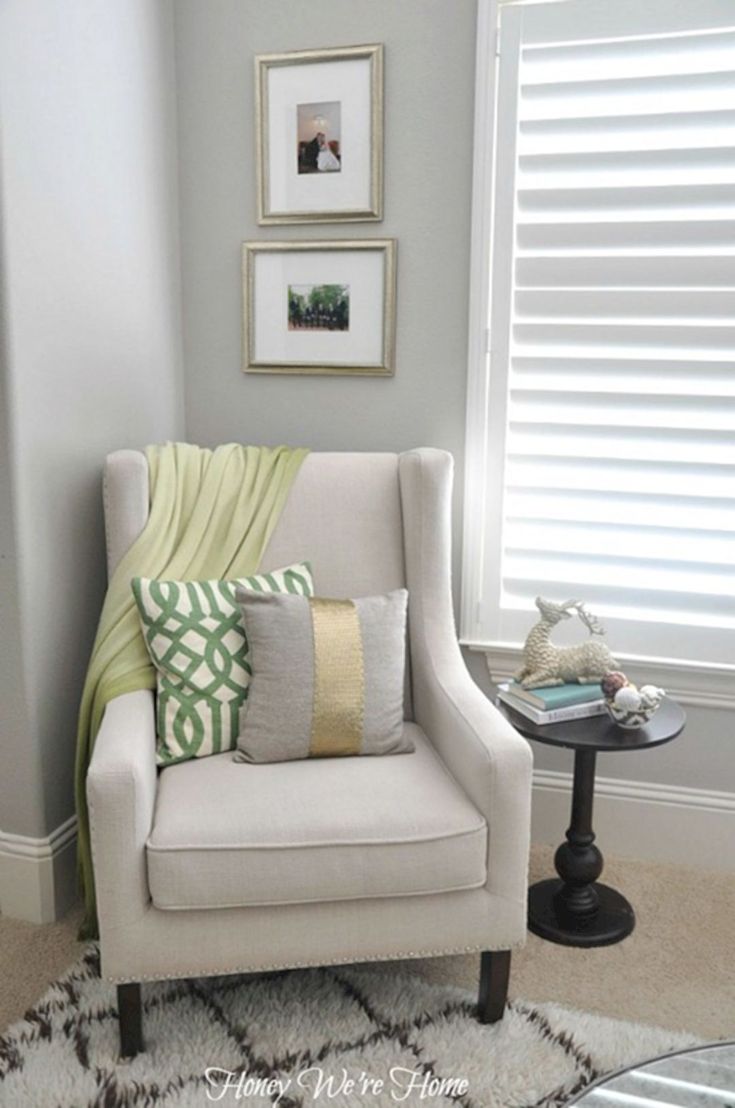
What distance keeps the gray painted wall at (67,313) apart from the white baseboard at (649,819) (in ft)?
4.04

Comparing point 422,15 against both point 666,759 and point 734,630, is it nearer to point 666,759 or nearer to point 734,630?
point 734,630

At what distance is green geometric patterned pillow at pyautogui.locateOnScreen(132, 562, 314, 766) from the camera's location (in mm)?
2074

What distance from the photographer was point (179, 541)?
7.75ft

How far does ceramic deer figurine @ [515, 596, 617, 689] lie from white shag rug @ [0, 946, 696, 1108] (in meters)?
0.67

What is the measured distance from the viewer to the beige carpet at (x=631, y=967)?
199 cm

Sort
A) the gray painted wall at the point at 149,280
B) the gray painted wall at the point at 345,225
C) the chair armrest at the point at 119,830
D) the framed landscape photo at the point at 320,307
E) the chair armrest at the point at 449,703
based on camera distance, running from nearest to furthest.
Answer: the chair armrest at the point at 119,830 < the chair armrest at the point at 449,703 < the gray painted wall at the point at 149,280 < the gray painted wall at the point at 345,225 < the framed landscape photo at the point at 320,307

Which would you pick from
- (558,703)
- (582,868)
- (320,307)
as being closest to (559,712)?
(558,703)

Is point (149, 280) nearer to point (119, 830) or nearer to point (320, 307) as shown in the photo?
point (320, 307)

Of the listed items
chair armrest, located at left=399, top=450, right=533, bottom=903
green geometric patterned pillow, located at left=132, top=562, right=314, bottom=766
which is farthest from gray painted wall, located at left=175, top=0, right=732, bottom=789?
green geometric patterned pillow, located at left=132, top=562, right=314, bottom=766

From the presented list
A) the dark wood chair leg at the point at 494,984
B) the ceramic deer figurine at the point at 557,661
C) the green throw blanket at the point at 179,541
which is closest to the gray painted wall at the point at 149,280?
the green throw blanket at the point at 179,541

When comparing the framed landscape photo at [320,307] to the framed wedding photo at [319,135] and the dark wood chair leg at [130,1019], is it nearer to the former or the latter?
the framed wedding photo at [319,135]

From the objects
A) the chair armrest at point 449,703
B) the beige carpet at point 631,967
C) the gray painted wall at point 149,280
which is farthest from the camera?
the gray painted wall at point 149,280

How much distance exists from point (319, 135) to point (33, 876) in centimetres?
192

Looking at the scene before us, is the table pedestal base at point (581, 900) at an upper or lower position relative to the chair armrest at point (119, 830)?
lower
